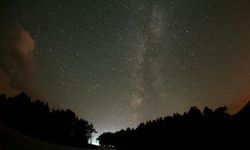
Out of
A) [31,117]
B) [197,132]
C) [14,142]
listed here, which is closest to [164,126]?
[197,132]

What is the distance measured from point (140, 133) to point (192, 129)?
22.7 metres

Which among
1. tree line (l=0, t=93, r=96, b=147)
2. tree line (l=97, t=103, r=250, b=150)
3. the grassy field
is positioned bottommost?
the grassy field

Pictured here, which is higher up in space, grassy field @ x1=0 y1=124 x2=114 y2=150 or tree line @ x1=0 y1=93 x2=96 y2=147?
tree line @ x1=0 y1=93 x2=96 y2=147

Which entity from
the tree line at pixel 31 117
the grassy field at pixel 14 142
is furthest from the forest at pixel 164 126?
the grassy field at pixel 14 142

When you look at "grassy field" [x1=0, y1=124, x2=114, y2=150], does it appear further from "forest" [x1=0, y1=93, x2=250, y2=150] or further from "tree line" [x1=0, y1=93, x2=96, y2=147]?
"tree line" [x1=0, y1=93, x2=96, y2=147]

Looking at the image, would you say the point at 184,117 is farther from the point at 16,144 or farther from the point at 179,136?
the point at 16,144

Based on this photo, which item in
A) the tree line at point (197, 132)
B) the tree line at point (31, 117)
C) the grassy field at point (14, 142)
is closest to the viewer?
the grassy field at point (14, 142)

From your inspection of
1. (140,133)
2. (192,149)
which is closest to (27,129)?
(140,133)

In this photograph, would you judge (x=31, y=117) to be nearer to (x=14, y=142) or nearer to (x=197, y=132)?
(x=197, y=132)

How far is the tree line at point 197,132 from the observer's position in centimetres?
2940

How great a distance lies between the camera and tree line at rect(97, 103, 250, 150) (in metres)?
29.4

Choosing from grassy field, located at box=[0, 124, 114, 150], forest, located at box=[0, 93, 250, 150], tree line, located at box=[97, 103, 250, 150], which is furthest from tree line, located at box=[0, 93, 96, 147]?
grassy field, located at box=[0, 124, 114, 150]

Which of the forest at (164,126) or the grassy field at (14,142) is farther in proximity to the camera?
the forest at (164,126)

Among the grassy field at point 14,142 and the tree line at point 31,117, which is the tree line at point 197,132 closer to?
the tree line at point 31,117
